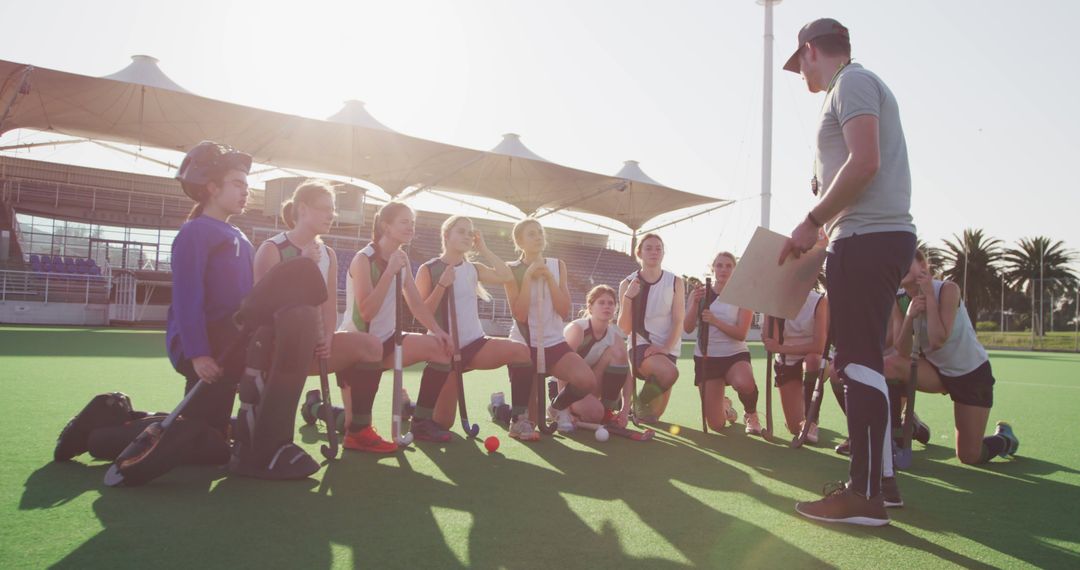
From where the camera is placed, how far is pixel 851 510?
2.53 meters

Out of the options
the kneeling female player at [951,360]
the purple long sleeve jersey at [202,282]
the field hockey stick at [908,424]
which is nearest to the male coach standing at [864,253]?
the field hockey stick at [908,424]

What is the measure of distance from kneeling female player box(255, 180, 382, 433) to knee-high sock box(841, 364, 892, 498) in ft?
7.71

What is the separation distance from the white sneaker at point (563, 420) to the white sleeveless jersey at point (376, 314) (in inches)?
52.5

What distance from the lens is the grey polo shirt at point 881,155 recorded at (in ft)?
8.48

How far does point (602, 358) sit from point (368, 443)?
1.93 meters

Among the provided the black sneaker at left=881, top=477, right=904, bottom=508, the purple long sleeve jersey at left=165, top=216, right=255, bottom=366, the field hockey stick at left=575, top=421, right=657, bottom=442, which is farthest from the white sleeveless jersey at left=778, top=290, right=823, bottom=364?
the purple long sleeve jersey at left=165, top=216, right=255, bottom=366

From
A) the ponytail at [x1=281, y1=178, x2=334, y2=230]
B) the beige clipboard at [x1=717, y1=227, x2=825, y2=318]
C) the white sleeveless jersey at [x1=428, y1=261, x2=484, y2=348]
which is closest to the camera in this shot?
the beige clipboard at [x1=717, y1=227, x2=825, y2=318]

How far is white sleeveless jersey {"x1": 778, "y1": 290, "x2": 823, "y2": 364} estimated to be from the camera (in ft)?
16.0

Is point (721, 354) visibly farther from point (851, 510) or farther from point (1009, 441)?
point (851, 510)

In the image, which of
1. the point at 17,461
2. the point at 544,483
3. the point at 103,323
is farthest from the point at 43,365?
the point at 103,323

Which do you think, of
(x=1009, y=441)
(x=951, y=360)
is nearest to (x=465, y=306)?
(x=951, y=360)

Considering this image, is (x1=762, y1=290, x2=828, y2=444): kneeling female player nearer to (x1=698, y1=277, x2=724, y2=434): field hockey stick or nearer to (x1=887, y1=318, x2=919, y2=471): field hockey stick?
(x1=698, y1=277, x2=724, y2=434): field hockey stick

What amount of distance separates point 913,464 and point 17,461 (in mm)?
4652

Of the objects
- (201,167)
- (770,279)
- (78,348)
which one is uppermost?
(201,167)
